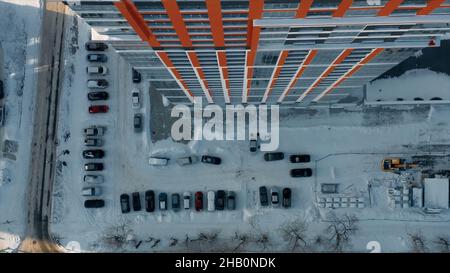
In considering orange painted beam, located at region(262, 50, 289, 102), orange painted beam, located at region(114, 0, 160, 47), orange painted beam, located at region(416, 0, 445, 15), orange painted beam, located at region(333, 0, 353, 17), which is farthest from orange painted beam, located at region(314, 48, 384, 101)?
orange painted beam, located at region(114, 0, 160, 47)

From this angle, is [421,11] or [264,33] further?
[264,33]

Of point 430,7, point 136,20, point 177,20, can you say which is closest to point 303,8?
point 430,7

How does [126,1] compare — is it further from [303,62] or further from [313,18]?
[303,62]

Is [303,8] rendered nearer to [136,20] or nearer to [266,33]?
[266,33]

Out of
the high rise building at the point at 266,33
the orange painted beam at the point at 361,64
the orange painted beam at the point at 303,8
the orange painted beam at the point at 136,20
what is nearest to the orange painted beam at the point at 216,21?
the high rise building at the point at 266,33

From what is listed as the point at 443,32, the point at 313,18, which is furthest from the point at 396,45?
the point at 313,18

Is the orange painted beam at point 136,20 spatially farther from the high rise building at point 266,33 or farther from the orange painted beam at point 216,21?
the orange painted beam at point 216,21
